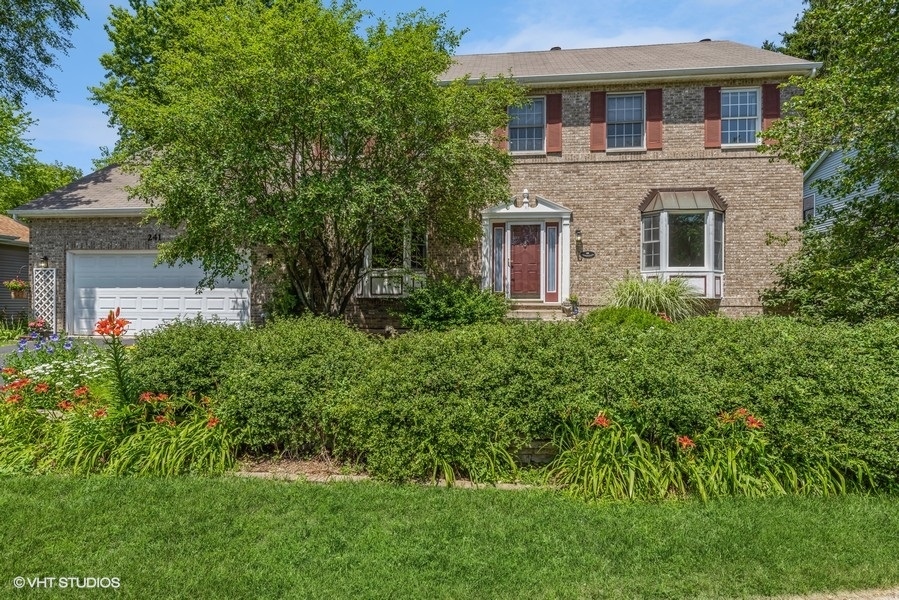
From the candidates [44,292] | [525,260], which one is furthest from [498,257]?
[44,292]

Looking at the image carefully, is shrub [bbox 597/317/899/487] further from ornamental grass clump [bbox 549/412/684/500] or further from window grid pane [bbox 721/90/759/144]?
window grid pane [bbox 721/90/759/144]

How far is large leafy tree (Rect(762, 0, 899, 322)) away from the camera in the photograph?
6.71m

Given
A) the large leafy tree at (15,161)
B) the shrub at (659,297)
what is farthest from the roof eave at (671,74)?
the large leafy tree at (15,161)

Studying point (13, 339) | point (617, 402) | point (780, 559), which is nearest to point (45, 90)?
point (13, 339)

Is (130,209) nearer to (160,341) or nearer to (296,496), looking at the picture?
(160,341)

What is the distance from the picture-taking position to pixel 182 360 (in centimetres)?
504

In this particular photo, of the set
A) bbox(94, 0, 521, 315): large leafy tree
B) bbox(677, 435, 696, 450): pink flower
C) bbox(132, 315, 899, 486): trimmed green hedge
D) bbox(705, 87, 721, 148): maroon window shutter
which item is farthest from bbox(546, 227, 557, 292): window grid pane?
bbox(677, 435, 696, 450): pink flower

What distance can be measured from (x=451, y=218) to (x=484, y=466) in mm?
6129

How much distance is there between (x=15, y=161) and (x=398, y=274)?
2083 cm

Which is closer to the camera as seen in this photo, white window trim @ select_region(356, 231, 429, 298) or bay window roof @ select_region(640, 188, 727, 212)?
white window trim @ select_region(356, 231, 429, 298)

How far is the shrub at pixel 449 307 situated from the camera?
393 inches

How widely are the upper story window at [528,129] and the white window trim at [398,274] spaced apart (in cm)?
368

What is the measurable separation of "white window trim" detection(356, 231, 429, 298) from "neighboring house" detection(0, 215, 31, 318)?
40.0ft

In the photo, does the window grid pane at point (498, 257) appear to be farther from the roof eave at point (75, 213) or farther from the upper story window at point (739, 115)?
the roof eave at point (75, 213)
